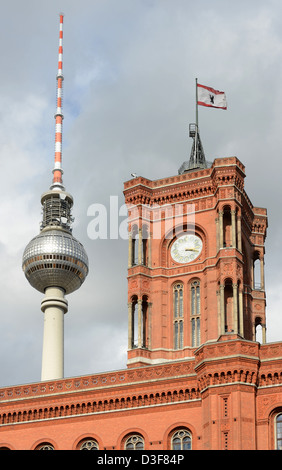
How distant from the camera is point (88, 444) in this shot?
216ft

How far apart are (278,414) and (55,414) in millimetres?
16648

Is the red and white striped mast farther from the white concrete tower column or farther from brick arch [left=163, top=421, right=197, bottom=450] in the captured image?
brick arch [left=163, top=421, right=197, bottom=450]

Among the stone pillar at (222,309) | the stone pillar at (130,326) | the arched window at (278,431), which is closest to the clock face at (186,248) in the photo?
the stone pillar at (130,326)

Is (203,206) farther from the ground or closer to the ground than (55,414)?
farther from the ground

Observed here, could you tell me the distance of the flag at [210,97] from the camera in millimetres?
83294

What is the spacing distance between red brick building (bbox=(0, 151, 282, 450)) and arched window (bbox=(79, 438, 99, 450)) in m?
0.09

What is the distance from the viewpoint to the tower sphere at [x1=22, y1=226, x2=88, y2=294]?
10244 centimetres

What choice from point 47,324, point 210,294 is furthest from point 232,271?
point 47,324

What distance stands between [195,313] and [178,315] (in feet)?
4.79

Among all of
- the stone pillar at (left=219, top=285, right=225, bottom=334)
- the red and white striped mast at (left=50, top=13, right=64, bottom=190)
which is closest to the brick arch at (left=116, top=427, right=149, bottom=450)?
the stone pillar at (left=219, top=285, right=225, bottom=334)

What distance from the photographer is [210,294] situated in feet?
249

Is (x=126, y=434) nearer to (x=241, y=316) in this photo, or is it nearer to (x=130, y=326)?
(x=241, y=316)

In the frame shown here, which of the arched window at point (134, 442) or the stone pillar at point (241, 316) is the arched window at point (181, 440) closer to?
the arched window at point (134, 442)

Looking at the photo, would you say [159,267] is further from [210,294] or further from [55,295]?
[55,295]
